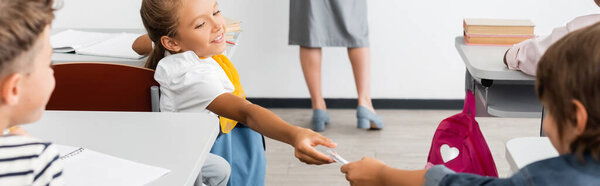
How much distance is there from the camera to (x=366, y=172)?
52.4 inches

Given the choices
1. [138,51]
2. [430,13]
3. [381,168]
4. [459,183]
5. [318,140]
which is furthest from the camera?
[430,13]

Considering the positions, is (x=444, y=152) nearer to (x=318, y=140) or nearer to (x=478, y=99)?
(x=318, y=140)

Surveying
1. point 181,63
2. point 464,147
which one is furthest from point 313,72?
point 464,147

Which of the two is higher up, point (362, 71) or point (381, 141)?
point (362, 71)

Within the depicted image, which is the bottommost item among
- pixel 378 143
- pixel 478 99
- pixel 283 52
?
pixel 378 143

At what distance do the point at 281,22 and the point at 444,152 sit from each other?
208 centimetres

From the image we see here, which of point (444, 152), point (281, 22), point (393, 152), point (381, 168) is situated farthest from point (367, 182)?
point (281, 22)

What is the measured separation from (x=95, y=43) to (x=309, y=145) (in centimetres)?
123

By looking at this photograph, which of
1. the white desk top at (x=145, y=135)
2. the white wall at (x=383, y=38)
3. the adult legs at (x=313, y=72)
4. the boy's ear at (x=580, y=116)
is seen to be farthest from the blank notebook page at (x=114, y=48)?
the boy's ear at (x=580, y=116)

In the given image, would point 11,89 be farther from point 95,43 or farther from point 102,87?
point 95,43

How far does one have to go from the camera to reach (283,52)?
386 centimetres

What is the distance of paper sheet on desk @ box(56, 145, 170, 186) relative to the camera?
1155mm

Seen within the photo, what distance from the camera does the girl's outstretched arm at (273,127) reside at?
1.46 metres

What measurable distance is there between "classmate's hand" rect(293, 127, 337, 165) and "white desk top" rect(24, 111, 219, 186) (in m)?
0.18
